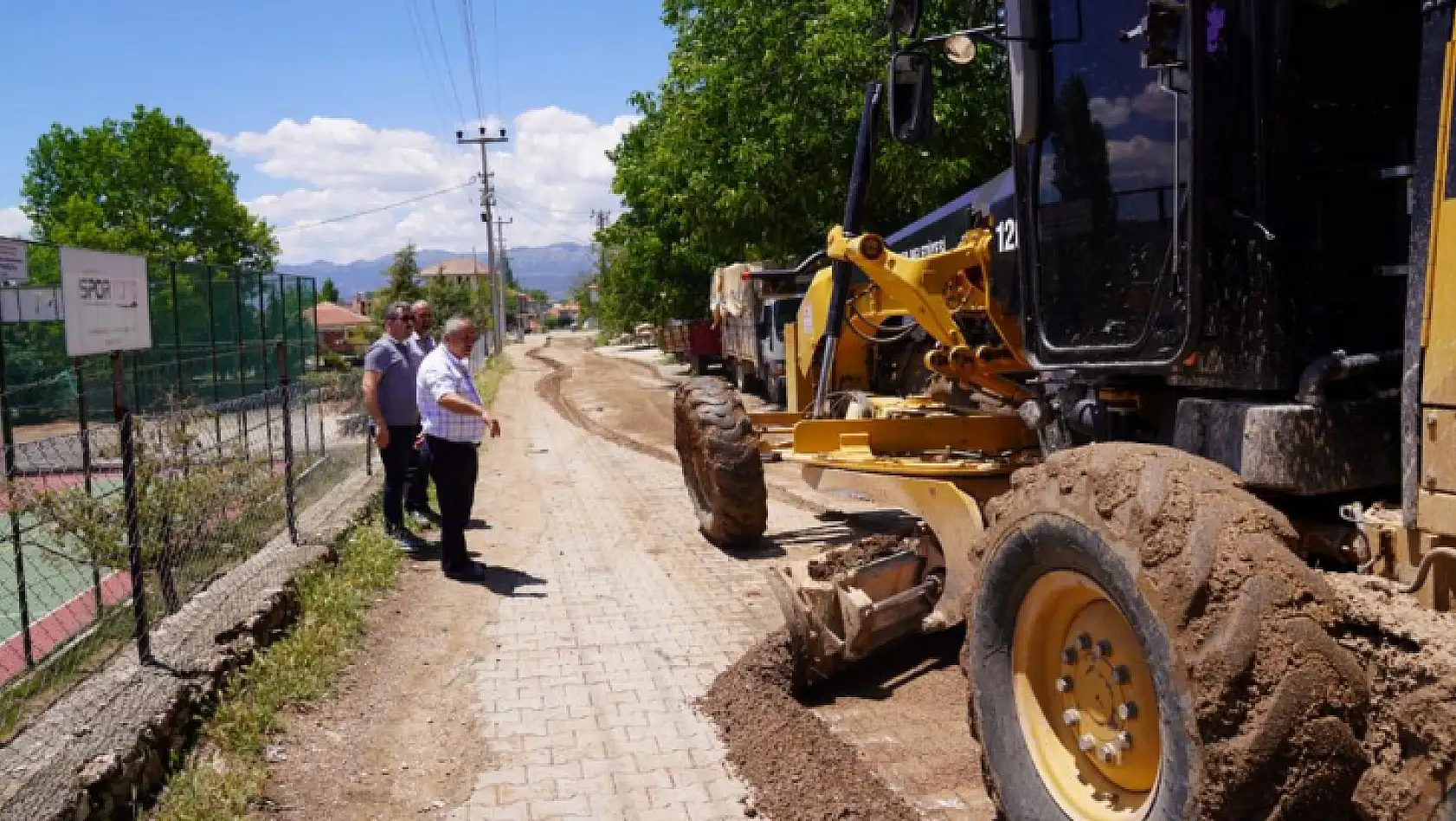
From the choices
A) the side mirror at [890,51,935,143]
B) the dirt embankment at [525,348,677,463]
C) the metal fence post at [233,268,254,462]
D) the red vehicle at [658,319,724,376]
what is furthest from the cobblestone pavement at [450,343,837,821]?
the red vehicle at [658,319,724,376]

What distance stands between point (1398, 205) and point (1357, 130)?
0.23 metres

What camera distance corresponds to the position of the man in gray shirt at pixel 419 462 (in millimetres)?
8977

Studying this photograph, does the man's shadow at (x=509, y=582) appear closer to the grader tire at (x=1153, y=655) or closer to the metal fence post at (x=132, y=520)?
the metal fence post at (x=132, y=520)

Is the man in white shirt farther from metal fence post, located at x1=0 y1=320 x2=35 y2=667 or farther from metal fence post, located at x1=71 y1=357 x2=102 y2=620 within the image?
metal fence post, located at x1=0 y1=320 x2=35 y2=667

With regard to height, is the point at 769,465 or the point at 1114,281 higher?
the point at 1114,281

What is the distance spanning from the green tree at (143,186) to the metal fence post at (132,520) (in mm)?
45216

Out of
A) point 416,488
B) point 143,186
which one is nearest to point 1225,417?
point 416,488

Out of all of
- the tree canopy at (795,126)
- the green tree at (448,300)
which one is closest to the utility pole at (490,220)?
the green tree at (448,300)

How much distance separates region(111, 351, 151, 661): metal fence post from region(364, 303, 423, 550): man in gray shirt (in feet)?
9.97

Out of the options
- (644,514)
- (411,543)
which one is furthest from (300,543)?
(644,514)

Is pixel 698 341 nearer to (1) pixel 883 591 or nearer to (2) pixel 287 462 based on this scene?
(2) pixel 287 462

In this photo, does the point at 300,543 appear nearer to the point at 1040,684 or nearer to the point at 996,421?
the point at 996,421

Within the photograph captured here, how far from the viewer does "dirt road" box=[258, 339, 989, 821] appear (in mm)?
4367

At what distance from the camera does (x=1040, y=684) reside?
11.7 feet
